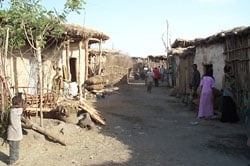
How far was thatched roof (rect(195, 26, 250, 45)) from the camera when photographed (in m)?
9.63

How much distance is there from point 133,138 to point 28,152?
239 cm

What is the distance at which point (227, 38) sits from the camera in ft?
36.5

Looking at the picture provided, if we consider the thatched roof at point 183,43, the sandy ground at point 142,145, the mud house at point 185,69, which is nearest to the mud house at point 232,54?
the sandy ground at point 142,145

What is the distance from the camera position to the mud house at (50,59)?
455 inches

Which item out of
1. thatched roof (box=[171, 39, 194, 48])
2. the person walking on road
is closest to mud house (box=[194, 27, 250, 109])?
the person walking on road

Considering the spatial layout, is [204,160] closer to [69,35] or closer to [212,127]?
[212,127]

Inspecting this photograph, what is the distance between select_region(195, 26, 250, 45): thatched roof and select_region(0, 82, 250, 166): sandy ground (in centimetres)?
263

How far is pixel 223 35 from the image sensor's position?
10992mm

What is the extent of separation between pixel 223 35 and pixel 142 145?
539 centimetres

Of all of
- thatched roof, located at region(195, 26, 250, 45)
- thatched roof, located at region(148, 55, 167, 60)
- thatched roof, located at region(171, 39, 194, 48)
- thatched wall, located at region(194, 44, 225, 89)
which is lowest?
thatched wall, located at region(194, 44, 225, 89)

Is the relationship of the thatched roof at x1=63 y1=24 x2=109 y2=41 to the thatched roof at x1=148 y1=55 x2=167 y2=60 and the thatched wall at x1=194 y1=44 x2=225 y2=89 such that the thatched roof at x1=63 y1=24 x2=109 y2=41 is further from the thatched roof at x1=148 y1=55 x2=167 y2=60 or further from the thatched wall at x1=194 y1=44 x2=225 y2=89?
the thatched roof at x1=148 y1=55 x2=167 y2=60

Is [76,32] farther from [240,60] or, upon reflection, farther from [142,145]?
[142,145]

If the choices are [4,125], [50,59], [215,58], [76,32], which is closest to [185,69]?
[215,58]

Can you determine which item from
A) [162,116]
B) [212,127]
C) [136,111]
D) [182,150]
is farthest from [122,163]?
[136,111]
